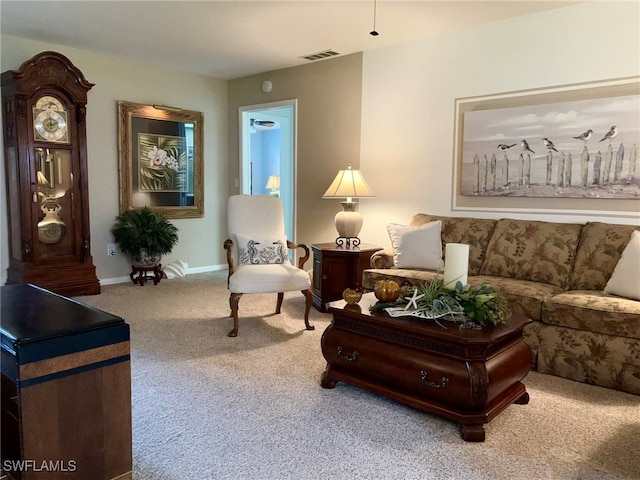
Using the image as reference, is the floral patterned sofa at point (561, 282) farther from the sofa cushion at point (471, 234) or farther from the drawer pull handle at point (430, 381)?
the drawer pull handle at point (430, 381)

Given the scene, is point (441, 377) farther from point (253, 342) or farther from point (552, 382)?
point (253, 342)

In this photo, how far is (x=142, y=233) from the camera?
5102 millimetres

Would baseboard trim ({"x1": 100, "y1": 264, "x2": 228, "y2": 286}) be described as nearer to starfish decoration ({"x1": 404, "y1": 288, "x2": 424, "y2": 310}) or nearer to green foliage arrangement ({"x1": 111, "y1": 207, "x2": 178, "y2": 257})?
green foliage arrangement ({"x1": 111, "y1": 207, "x2": 178, "y2": 257})

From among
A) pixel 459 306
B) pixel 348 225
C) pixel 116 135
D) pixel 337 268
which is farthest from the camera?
pixel 116 135

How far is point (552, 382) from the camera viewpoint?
112 inches

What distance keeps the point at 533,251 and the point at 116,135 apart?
439 centimetres

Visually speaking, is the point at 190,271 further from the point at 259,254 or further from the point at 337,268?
the point at 337,268

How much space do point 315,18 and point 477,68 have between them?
142cm

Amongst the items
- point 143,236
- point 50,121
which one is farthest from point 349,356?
point 50,121

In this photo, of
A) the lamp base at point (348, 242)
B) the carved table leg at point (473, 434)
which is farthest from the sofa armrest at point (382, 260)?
the carved table leg at point (473, 434)

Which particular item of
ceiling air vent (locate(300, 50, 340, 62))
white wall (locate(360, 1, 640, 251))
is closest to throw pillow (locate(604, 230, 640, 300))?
white wall (locate(360, 1, 640, 251))

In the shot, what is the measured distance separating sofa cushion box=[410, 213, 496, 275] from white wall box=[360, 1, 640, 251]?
7.9 inches

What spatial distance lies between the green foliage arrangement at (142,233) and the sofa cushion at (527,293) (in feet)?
11.0

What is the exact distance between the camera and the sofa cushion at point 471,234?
3.77m
